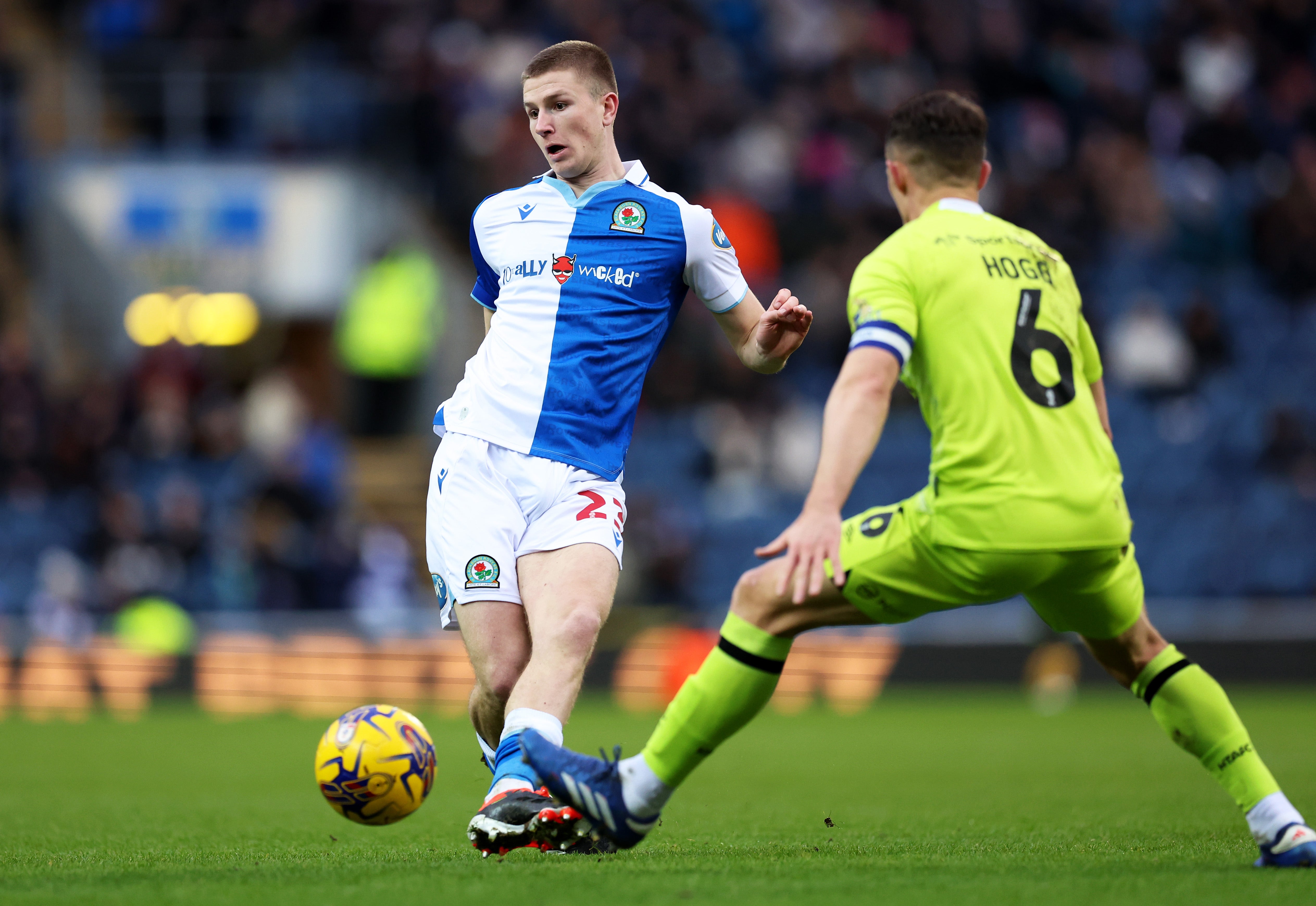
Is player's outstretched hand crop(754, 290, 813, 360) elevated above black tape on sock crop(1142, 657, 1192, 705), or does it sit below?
above

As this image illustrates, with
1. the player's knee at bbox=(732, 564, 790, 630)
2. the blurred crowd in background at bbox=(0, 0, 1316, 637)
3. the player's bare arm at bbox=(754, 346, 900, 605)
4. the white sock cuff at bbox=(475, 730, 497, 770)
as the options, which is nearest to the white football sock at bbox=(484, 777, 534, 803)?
the white sock cuff at bbox=(475, 730, 497, 770)

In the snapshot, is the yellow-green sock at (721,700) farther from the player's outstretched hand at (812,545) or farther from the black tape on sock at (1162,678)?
the black tape on sock at (1162,678)

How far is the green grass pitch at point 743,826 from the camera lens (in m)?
4.27

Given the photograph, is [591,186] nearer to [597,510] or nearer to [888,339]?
[597,510]

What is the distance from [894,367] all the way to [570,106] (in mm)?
1636

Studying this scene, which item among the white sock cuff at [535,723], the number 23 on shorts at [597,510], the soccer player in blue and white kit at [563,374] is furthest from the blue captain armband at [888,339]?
the white sock cuff at [535,723]

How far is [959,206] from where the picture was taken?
4.70m

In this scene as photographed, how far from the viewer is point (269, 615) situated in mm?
15242

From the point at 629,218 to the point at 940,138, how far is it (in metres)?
1.23

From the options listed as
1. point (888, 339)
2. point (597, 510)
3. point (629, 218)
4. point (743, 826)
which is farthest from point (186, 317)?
point (888, 339)

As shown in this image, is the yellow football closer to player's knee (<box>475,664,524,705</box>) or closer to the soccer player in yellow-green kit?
player's knee (<box>475,664,524,705</box>)

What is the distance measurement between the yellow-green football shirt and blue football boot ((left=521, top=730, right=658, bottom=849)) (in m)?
1.11

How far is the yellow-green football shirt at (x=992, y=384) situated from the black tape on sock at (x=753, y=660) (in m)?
0.56

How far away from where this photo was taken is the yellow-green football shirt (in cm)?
441
